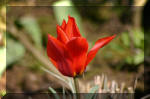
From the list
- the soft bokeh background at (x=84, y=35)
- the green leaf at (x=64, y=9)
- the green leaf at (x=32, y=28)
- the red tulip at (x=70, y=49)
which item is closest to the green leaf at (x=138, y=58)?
the soft bokeh background at (x=84, y=35)

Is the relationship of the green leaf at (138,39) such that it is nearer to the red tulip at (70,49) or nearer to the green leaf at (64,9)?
the green leaf at (64,9)

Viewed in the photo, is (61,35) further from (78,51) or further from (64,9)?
(64,9)

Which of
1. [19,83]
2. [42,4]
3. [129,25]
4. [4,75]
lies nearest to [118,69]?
[129,25]

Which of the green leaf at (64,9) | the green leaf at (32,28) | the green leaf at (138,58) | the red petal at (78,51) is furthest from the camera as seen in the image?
the green leaf at (32,28)

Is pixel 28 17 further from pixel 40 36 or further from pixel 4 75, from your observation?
pixel 4 75

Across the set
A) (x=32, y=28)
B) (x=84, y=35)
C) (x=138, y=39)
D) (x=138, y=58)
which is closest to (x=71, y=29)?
(x=138, y=58)

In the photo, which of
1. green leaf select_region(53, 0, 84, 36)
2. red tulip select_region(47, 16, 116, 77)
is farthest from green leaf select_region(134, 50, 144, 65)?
red tulip select_region(47, 16, 116, 77)
